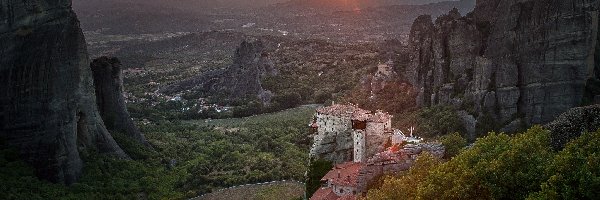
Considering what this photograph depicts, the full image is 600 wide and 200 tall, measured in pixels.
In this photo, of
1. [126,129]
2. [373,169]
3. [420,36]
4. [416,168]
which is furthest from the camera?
[420,36]

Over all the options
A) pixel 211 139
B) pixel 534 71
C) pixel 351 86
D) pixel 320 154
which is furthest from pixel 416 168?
pixel 351 86

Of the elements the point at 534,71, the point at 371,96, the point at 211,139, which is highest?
the point at 534,71

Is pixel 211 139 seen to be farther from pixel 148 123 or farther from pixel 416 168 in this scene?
pixel 416 168

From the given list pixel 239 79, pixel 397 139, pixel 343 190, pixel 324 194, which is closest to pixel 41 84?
pixel 324 194

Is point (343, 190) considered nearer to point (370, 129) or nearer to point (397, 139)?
point (370, 129)

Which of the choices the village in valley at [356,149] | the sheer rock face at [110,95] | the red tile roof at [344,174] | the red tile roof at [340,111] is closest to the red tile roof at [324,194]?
the village in valley at [356,149]
